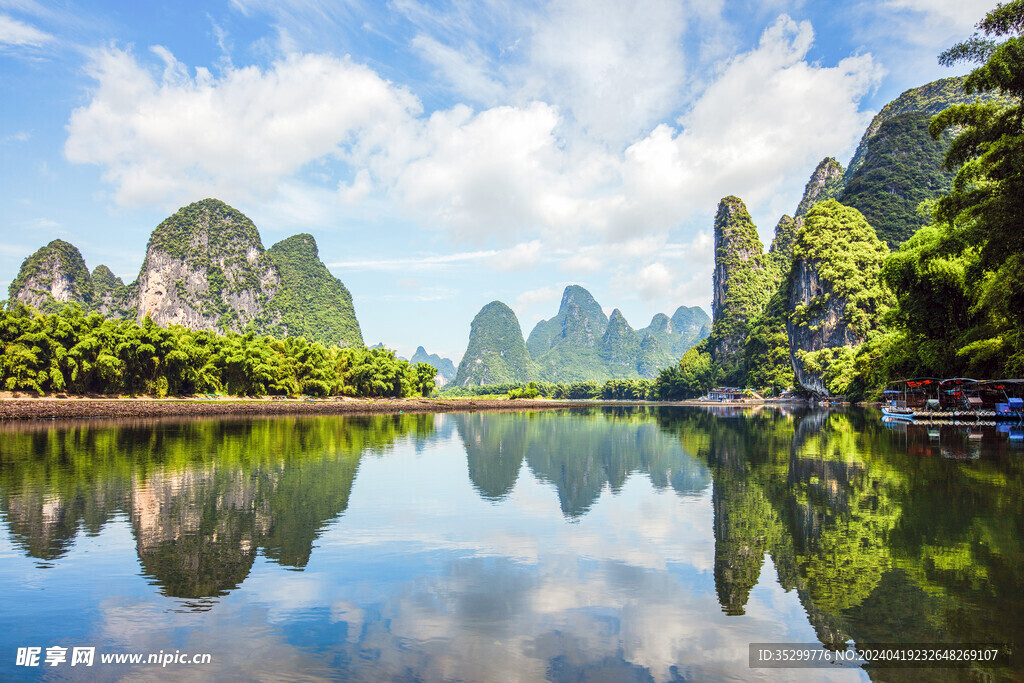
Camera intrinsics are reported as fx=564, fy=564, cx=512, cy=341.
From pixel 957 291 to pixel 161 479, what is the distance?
132 ft

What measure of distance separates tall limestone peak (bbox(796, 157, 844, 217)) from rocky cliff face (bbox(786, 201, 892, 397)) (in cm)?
9948

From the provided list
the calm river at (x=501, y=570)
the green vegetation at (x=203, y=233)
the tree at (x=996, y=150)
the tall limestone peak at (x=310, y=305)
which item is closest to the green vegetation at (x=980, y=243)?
the tree at (x=996, y=150)

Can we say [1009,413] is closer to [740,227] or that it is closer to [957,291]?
[957,291]

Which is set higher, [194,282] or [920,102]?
[920,102]

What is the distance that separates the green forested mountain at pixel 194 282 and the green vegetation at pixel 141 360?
76644 mm

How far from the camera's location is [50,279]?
5566 inches

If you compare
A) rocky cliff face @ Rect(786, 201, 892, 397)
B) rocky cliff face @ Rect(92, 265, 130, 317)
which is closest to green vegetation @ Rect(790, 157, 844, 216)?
rocky cliff face @ Rect(786, 201, 892, 397)

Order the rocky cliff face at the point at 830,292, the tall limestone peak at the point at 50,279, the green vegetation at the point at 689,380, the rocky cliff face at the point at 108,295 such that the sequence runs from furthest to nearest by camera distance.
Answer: the rocky cliff face at the point at 108,295
the tall limestone peak at the point at 50,279
the green vegetation at the point at 689,380
the rocky cliff face at the point at 830,292

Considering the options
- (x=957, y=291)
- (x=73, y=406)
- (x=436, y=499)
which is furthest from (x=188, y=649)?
(x=73, y=406)

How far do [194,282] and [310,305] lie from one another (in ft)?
125

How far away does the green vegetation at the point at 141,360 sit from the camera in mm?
49281

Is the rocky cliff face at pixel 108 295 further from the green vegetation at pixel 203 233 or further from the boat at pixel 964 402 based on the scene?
the boat at pixel 964 402

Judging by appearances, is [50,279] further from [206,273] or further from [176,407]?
[176,407]

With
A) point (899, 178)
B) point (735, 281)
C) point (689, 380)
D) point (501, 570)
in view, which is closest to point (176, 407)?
point (501, 570)
